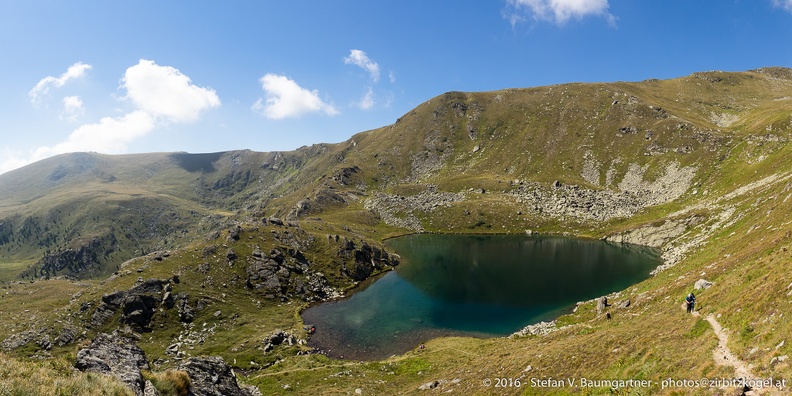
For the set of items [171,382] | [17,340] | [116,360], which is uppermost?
[116,360]

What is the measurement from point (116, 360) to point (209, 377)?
645 cm

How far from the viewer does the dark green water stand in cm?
6844

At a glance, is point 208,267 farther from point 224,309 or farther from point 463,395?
point 463,395

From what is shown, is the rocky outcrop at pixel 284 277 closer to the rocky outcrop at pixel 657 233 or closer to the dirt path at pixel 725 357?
the dirt path at pixel 725 357

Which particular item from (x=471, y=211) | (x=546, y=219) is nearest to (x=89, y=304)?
(x=471, y=211)

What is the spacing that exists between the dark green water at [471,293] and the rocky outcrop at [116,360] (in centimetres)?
4219

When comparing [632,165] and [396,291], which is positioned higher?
[632,165]

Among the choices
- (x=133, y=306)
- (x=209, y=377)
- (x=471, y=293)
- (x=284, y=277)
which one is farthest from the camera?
(x=284, y=277)

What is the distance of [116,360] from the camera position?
70.4ft

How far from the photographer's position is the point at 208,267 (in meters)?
92.5

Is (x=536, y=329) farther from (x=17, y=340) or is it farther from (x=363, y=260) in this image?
(x=17, y=340)

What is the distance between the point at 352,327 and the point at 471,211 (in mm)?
120402

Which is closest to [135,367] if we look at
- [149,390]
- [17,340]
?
[149,390]

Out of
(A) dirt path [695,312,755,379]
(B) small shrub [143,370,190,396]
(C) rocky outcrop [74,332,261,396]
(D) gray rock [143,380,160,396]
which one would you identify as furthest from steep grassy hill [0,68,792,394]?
(D) gray rock [143,380,160,396]
